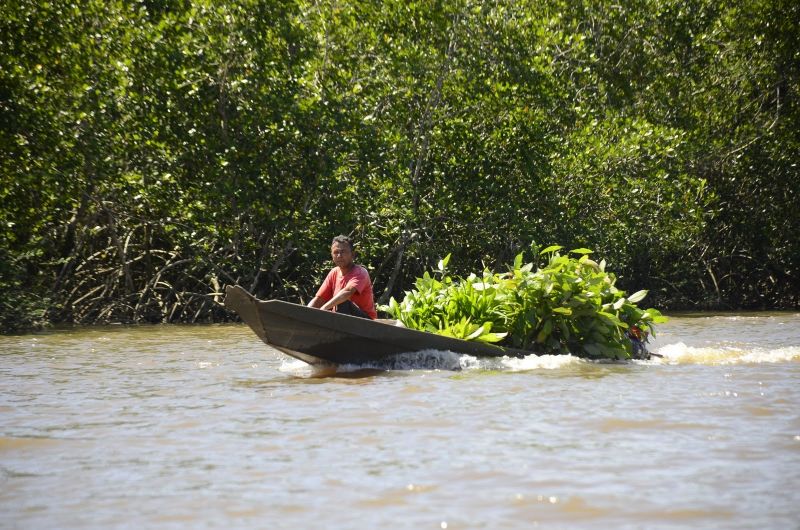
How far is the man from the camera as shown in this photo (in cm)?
959

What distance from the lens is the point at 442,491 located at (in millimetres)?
4484

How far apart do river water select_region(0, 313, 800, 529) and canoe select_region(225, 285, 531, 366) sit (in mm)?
131

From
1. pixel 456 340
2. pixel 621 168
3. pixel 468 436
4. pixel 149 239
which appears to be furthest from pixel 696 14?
pixel 468 436

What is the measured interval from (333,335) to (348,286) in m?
0.89

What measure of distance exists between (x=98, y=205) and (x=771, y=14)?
42.4ft

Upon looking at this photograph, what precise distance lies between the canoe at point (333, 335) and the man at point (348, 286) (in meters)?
0.66

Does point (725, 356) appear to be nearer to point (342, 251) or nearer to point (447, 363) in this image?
point (447, 363)

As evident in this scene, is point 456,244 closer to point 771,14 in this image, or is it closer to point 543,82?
point 543,82

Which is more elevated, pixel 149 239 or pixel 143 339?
pixel 149 239

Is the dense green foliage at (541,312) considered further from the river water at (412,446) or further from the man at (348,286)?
the man at (348,286)

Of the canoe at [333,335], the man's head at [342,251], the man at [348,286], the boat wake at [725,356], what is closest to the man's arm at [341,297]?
the man at [348,286]

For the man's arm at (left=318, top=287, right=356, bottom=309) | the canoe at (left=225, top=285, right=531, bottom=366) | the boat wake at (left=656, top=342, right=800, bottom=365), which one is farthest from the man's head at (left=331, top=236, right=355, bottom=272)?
the boat wake at (left=656, top=342, right=800, bottom=365)

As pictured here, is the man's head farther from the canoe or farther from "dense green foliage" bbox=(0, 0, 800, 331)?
"dense green foliage" bbox=(0, 0, 800, 331)

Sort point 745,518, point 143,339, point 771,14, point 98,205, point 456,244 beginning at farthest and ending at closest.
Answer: point 771,14, point 456,244, point 98,205, point 143,339, point 745,518
